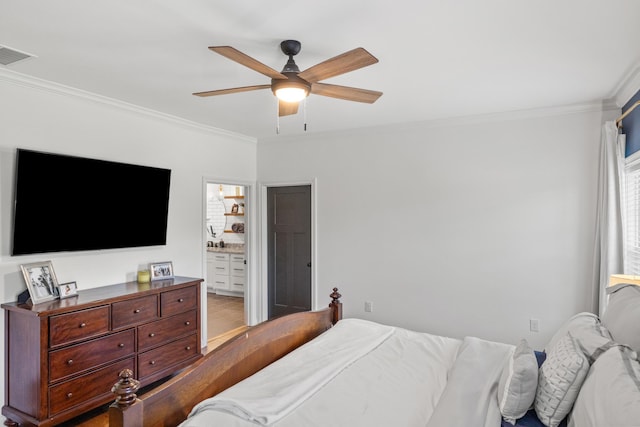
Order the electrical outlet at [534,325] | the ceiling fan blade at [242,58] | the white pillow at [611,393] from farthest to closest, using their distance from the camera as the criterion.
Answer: the electrical outlet at [534,325], the ceiling fan blade at [242,58], the white pillow at [611,393]

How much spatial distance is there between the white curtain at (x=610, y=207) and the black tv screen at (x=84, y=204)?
4143 mm

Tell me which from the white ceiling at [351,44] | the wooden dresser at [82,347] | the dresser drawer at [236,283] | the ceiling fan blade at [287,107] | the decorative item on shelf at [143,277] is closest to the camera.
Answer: the white ceiling at [351,44]

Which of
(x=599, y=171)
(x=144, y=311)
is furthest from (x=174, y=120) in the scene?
(x=599, y=171)

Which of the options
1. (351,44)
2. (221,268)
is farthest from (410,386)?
(221,268)

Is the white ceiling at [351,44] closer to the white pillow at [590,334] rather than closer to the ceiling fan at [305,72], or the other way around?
the ceiling fan at [305,72]

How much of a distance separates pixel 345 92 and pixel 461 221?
2282 mm

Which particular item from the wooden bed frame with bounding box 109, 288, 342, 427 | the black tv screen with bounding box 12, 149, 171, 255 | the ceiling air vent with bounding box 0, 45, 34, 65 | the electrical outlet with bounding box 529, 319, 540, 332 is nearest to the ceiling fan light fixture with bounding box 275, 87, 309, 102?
the wooden bed frame with bounding box 109, 288, 342, 427

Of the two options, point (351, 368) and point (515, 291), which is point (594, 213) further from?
point (351, 368)

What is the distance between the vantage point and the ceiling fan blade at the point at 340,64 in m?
1.83

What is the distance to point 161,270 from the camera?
3795 mm

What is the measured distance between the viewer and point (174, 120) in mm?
Answer: 4000

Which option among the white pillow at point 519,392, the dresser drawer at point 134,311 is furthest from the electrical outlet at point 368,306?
the white pillow at point 519,392

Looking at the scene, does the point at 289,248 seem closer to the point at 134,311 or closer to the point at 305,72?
the point at 134,311

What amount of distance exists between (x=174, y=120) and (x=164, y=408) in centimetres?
319
